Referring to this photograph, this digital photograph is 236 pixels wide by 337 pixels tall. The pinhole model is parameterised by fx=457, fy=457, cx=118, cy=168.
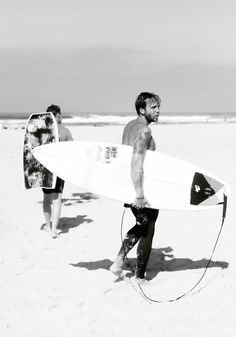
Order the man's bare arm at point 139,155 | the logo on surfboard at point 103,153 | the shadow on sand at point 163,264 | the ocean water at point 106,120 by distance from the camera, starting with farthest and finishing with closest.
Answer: the ocean water at point 106,120 < the shadow on sand at point 163,264 < the logo on surfboard at point 103,153 < the man's bare arm at point 139,155

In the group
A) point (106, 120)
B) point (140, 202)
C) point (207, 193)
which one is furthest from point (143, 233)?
point (106, 120)

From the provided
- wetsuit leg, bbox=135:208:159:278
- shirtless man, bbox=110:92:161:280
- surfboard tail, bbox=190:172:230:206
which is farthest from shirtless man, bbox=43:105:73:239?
surfboard tail, bbox=190:172:230:206

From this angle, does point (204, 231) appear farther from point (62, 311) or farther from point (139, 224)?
point (62, 311)

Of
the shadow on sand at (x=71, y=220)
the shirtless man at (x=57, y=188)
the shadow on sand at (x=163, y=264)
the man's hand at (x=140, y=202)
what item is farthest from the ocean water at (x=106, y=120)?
the man's hand at (x=140, y=202)

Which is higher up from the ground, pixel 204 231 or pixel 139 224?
pixel 139 224

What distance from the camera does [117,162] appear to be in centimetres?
490

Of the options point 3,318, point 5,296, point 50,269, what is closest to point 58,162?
point 50,269

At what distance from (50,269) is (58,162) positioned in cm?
123

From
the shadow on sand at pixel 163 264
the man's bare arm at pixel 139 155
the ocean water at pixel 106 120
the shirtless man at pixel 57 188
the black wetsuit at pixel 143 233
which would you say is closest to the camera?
the man's bare arm at pixel 139 155

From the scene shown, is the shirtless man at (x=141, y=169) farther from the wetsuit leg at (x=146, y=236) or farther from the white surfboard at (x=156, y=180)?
the white surfboard at (x=156, y=180)

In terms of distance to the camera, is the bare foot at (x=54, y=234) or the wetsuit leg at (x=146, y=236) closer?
the wetsuit leg at (x=146, y=236)

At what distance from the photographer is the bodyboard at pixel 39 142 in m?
6.34

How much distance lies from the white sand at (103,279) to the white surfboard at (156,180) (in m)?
0.88

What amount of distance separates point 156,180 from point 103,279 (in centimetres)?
120
